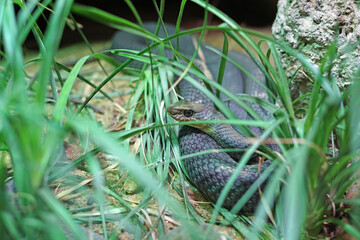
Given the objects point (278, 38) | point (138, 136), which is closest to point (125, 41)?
point (138, 136)

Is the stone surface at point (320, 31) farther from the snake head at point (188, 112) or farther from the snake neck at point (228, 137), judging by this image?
the snake head at point (188, 112)

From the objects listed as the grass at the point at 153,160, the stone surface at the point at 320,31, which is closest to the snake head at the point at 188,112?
the grass at the point at 153,160

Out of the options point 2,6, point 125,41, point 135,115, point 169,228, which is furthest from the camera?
point 125,41

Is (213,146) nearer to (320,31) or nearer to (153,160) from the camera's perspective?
(153,160)

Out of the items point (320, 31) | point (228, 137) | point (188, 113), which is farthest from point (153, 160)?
point (320, 31)

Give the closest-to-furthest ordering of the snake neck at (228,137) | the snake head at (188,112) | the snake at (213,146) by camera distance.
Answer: the snake at (213,146) → the snake neck at (228,137) → the snake head at (188,112)

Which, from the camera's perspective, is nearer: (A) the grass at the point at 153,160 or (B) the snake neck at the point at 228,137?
(A) the grass at the point at 153,160

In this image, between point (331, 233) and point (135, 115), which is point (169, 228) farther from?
point (135, 115)
